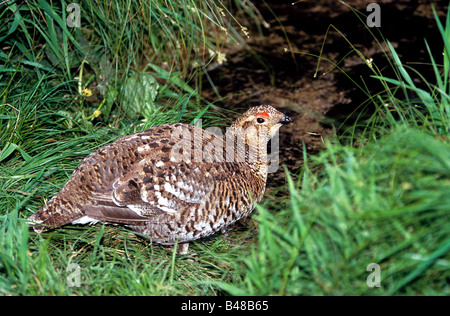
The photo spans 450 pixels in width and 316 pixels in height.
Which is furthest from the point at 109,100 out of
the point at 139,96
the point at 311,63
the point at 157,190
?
the point at 311,63

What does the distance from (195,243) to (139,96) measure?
6.64 ft

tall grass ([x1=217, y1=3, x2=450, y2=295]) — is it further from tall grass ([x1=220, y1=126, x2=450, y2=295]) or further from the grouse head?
the grouse head

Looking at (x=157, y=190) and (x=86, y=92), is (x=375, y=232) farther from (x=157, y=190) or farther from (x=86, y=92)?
(x=86, y=92)

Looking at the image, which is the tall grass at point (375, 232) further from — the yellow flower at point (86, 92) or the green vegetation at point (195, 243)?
the yellow flower at point (86, 92)

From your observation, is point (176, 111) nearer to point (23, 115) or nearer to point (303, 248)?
point (23, 115)

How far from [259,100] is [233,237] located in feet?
7.29

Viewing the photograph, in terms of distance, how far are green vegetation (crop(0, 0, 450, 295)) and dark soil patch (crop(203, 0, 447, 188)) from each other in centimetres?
39

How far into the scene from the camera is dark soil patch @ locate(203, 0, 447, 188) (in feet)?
19.1

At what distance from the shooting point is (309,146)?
546cm

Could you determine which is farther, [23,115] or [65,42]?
[65,42]

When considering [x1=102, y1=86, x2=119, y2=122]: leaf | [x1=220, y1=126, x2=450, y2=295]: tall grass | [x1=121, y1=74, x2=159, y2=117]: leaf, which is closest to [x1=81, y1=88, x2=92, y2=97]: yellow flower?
[x1=102, y1=86, x2=119, y2=122]: leaf

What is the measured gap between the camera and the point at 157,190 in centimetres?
375
